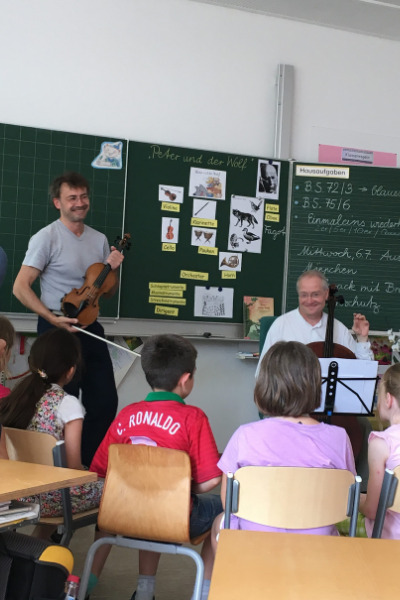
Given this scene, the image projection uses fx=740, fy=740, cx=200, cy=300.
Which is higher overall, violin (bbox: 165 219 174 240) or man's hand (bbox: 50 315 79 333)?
violin (bbox: 165 219 174 240)

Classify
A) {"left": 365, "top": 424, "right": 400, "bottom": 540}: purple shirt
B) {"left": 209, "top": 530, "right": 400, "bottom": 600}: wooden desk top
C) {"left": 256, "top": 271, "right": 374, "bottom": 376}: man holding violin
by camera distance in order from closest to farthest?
{"left": 209, "top": 530, "right": 400, "bottom": 600}: wooden desk top < {"left": 365, "top": 424, "right": 400, "bottom": 540}: purple shirt < {"left": 256, "top": 271, "right": 374, "bottom": 376}: man holding violin

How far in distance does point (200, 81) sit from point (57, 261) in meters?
2.04

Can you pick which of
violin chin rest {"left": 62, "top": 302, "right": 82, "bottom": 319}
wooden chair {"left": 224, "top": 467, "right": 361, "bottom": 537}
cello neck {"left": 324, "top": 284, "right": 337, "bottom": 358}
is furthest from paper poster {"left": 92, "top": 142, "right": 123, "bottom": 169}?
wooden chair {"left": 224, "top": 467, "right": 361, "bottom": 537}

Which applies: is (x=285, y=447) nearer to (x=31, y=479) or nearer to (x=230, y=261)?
(x=31, y=479)

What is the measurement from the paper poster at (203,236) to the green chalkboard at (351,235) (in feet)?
1.94

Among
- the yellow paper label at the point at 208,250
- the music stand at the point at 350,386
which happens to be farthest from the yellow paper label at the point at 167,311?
the music stand at the point at 350,386

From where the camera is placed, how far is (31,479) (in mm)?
1771

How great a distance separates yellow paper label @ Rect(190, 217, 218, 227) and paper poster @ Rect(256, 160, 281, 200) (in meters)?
0.39

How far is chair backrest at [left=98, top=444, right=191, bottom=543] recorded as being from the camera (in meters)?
2.19

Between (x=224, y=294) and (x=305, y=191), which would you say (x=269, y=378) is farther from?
(x=305, y=191)

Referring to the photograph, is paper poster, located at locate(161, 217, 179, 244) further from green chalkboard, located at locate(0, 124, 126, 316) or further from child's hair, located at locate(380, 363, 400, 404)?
child's hair, located at locate(380, 363, 400, 404)

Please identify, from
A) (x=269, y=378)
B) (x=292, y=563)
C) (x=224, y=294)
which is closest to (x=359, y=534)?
(x=269, y=378)

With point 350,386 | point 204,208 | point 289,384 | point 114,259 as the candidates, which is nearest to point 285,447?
point 289,384

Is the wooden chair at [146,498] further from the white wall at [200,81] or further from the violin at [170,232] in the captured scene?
the violin at [170,232]
